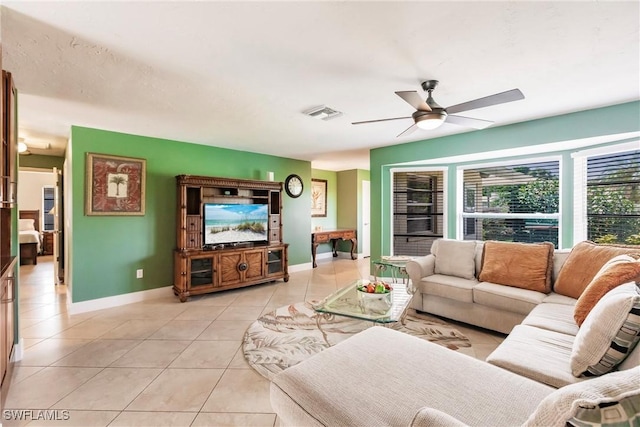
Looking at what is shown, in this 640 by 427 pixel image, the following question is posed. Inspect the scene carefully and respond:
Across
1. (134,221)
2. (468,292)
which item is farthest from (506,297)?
(134,221)

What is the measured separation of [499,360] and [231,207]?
386 cm

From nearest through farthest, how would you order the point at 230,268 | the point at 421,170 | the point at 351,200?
1. the point at 230,268
2. the point at 421,170
3. the point at 351,200

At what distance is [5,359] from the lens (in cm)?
198

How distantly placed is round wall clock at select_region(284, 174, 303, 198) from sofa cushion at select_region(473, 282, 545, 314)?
145 inches

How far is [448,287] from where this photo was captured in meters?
3.12

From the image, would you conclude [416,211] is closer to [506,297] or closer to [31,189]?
[506,297]

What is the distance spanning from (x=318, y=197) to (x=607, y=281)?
19.6ft

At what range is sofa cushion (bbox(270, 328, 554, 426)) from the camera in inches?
43.6

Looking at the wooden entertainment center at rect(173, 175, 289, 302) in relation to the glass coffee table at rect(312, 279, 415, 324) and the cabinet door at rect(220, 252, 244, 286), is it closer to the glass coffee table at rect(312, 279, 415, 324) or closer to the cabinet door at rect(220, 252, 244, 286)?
the cabinet door at rect(220, 252, 244, 286)

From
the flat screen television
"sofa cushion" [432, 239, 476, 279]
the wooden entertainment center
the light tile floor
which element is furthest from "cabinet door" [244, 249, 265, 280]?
"sofa cushion" [432, 239, 476, 279]

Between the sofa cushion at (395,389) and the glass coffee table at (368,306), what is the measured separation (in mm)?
743

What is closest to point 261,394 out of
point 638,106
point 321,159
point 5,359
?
point 5,359

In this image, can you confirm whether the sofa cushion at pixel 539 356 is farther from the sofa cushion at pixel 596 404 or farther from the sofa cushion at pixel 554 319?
the sofa cushion at pixel 596 404

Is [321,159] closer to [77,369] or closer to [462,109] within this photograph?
[462,109]
